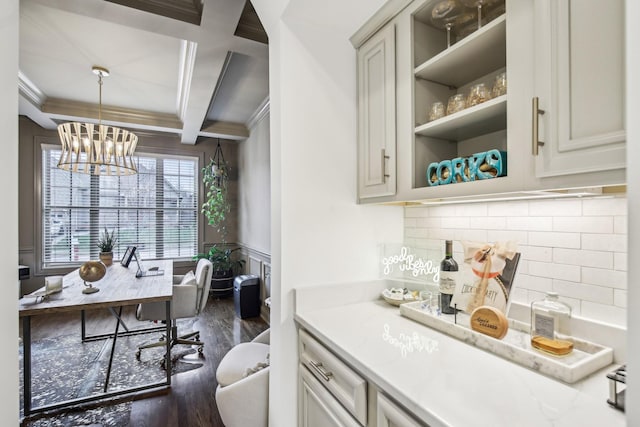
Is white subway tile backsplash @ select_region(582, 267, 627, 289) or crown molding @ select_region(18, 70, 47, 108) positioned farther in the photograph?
crown molding @ select_region(18, 70, 47, 108)

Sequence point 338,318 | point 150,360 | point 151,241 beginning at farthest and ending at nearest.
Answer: point 151,241
point 150,360
point 338,318

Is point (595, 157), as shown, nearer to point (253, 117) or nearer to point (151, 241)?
point (253, 117)

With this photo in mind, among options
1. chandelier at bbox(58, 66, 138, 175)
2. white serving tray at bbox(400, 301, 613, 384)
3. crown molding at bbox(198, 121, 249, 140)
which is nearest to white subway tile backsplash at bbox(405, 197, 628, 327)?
white serving tray at bbox(400, 301, 613, 384)

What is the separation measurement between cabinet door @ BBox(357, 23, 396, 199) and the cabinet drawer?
0.76 metres

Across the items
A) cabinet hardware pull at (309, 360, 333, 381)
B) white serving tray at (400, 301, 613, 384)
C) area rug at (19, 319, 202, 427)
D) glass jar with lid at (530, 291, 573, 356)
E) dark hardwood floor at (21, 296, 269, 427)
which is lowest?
dark hardwood floor at (21, 296, 269, 427)

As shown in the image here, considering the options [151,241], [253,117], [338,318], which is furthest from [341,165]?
[151,241]

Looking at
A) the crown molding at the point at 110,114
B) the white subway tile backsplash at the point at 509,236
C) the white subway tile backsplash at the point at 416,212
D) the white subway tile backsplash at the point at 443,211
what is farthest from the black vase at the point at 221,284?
the white subway tile backsplash at the point at 509,236

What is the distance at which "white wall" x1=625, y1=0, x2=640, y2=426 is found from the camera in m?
0.47

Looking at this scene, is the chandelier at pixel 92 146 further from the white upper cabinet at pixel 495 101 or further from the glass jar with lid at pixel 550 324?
the glass jar with lid at pixel 550 324

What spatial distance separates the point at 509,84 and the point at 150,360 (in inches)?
133

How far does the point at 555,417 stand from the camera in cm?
71

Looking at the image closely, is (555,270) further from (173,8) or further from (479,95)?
(173,8)

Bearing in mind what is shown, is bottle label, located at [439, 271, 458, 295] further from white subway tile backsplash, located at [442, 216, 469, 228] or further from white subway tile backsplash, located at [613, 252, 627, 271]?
white subway tile backsplash, located at [613, 252, 627, 271]

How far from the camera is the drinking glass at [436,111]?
133cm
